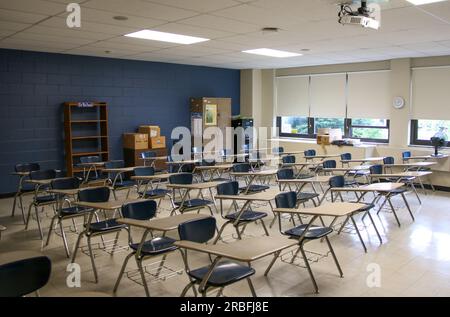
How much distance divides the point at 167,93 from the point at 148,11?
A: 587 centimetres

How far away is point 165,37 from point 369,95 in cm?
591

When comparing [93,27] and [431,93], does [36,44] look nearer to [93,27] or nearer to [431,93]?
[93,27]

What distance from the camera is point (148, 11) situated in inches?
200

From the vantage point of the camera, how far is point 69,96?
360 inches

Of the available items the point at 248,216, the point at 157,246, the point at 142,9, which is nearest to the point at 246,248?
the point at 157,246

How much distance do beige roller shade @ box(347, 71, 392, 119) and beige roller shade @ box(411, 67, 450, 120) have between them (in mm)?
654

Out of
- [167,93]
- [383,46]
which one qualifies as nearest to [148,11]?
[383,46]

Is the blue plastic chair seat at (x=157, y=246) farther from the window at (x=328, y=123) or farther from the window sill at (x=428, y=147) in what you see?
the window at (x=328, y=123)

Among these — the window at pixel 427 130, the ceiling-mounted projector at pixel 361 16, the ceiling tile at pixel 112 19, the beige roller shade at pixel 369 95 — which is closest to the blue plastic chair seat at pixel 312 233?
the ceiling-mounted projector at pixel 361 16

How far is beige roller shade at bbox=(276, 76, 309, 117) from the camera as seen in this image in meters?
11.9

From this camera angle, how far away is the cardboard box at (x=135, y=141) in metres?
9.80

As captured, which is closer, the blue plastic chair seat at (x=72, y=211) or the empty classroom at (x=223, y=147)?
the empty classroom at (x=223, y=147)

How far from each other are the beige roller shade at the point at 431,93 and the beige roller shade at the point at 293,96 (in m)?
3.11
